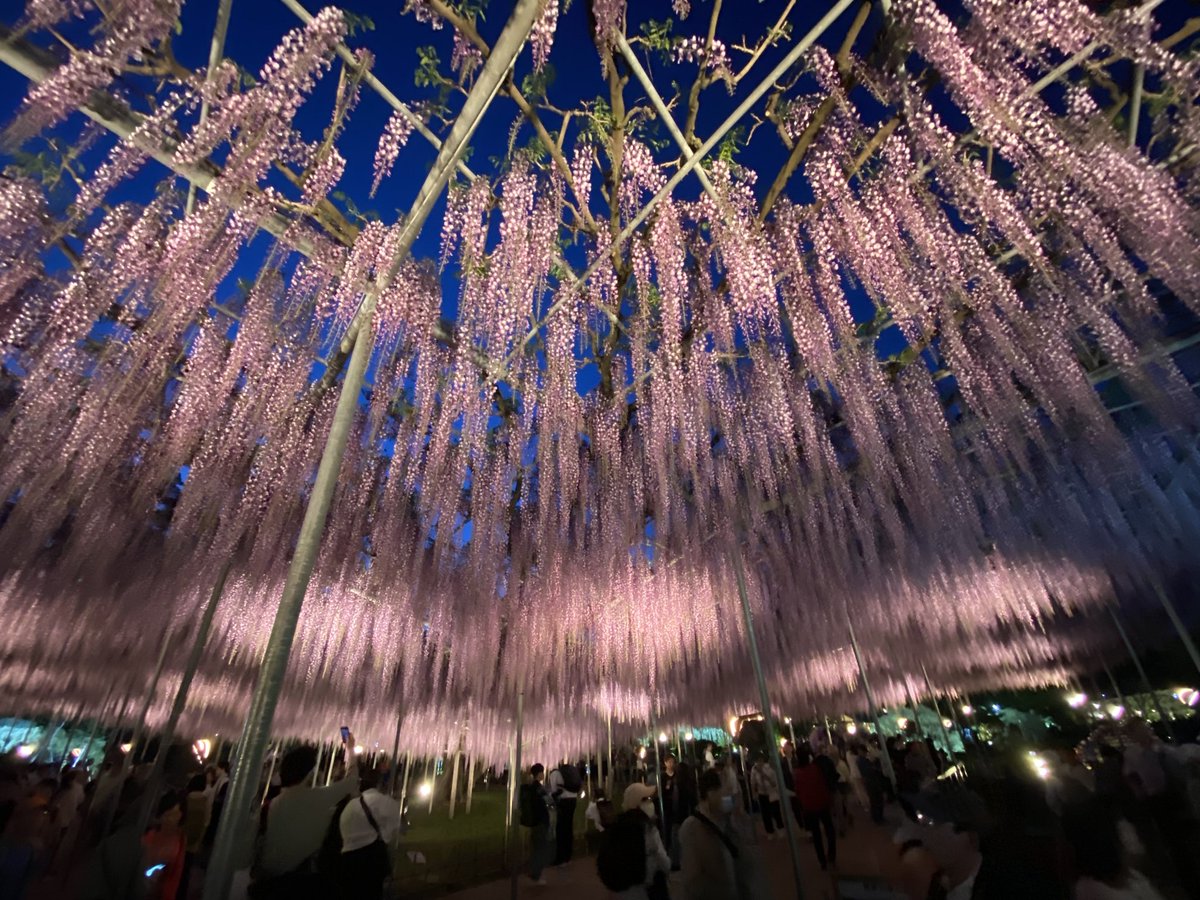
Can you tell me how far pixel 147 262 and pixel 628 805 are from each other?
6.14 metres

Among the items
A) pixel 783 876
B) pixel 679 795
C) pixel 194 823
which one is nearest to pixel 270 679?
pixel 194 823

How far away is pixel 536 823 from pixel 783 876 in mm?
3012

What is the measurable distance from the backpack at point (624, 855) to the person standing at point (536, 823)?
145 inches

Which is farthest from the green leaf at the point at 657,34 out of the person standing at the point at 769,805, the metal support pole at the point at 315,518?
the person standing at the point at 769,805

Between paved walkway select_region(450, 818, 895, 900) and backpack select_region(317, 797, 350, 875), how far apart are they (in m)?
2.61

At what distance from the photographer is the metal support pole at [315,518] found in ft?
5.03

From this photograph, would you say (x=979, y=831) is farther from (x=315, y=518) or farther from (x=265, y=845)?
(x=265, y=845)

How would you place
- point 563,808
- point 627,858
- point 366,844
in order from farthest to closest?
point 563,808 → point 627,858 → point 366,844

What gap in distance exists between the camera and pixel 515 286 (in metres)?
4.83

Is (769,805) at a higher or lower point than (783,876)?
higher

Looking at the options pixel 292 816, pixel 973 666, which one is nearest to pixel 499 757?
pixel 973 666

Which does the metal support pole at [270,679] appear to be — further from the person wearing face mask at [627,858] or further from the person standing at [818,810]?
the person standing at [818,810]

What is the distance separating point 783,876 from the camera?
5.86 meters

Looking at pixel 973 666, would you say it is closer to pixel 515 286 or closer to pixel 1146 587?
pixel 1146 587
